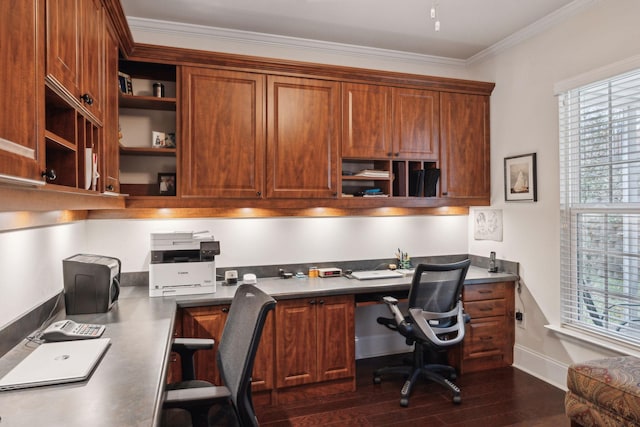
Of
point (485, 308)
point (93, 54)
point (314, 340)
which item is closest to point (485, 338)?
point (485, 308)

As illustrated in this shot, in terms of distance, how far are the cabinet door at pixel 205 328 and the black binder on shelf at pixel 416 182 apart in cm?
186

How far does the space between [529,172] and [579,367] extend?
63.1 inches

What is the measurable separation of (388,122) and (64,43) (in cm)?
244

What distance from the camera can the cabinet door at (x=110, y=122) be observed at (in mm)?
2213

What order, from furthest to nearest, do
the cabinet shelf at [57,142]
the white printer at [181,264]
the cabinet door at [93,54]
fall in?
the white printer at [181,264]
the cabinet door at [93,54]
the cabinet shelf at [57,142]

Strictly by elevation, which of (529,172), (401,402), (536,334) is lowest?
(401,402)

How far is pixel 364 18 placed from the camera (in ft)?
10.1

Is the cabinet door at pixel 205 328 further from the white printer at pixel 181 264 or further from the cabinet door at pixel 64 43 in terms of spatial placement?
the cabinet door at pixel 64 43

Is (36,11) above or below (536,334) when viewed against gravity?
above

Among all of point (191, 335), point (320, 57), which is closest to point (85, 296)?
point (191, 335)

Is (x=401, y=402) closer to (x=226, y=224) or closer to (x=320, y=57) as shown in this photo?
(x=226, y=224)

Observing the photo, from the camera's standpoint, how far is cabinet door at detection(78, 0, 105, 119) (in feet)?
5.72

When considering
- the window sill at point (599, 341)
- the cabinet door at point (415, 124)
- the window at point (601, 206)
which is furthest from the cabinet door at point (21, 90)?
the window sill at point (599, 341)

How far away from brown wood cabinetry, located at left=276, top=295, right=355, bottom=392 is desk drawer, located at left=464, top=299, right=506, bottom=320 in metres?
1.03
